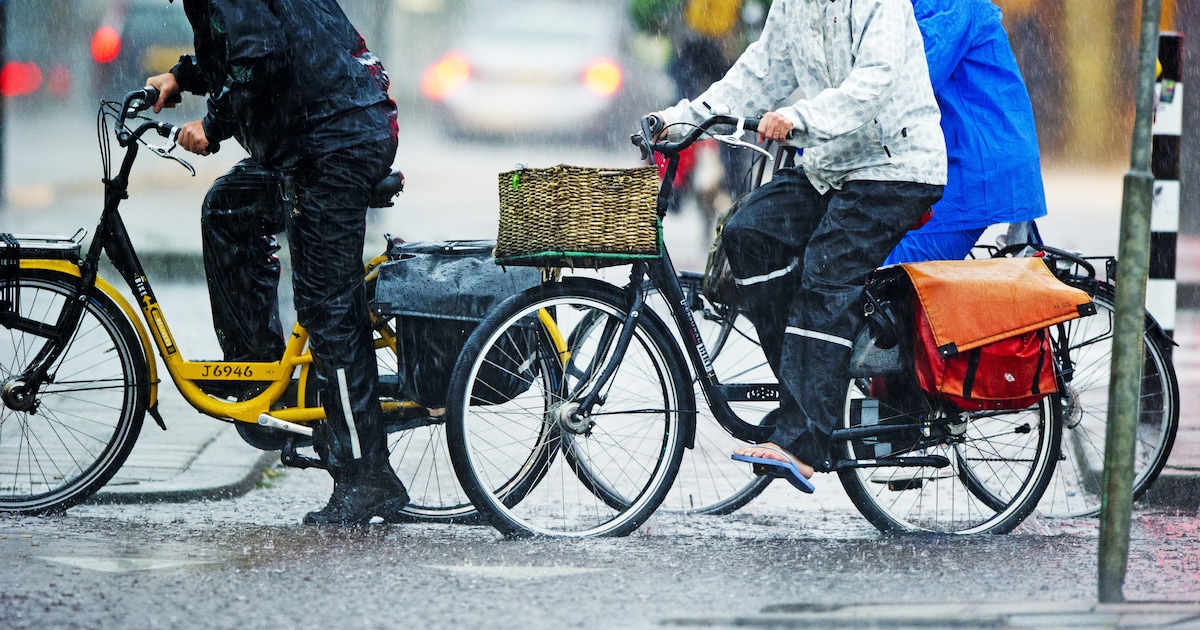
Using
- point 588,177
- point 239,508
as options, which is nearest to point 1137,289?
point 588,177

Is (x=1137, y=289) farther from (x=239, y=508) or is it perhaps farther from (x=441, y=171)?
(x=441, y=171)

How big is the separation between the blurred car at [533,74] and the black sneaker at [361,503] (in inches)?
382

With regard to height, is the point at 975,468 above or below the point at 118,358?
below

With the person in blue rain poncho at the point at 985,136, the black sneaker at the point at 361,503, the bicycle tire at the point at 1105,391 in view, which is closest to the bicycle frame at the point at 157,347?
the black sneaker at the point at 361,503

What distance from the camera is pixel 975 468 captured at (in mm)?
5031

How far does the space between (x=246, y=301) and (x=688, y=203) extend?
875cm

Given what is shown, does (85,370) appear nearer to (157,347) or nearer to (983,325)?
(157,347)

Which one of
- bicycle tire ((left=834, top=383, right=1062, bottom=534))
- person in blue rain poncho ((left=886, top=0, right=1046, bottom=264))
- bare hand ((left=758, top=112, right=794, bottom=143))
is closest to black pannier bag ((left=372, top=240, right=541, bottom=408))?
bare hand ((left=758, top=112, right=794, bottom=143))

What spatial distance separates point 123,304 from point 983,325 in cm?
269

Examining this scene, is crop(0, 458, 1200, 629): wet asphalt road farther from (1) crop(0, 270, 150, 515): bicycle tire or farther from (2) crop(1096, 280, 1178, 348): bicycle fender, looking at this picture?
(2) crop(1096, 280, 1178, 348): bicycle fender

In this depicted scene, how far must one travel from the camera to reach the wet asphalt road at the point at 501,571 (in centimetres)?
386

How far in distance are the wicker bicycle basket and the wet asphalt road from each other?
89 cm

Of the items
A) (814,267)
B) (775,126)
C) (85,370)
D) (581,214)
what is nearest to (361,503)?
(85,370)

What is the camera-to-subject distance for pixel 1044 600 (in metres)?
4.01
